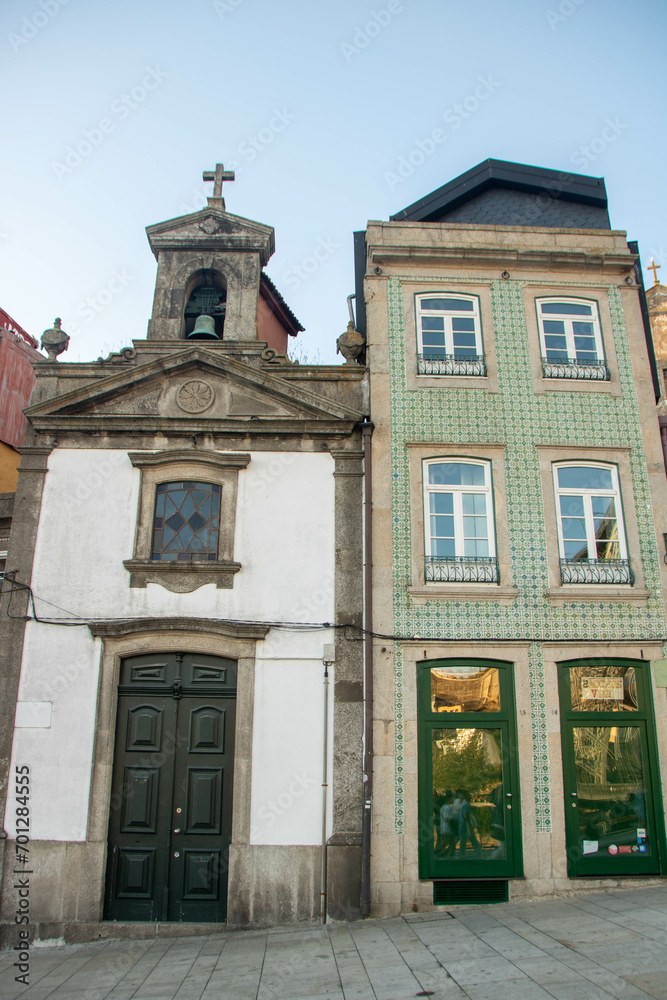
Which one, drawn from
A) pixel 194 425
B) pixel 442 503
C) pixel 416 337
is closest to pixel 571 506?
pixel 442 503

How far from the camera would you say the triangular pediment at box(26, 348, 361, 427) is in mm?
10781

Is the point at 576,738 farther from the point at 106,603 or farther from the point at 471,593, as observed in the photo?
the point at 106,603

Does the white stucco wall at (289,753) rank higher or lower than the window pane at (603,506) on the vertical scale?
lower

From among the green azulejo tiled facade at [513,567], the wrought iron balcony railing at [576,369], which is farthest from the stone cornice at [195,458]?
the wrought iron balcony railing at [576,369]

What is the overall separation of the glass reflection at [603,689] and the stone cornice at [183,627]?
176 inches

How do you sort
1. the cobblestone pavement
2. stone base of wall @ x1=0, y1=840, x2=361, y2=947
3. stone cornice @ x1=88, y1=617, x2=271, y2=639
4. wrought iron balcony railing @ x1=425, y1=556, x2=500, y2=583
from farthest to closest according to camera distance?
1. wrought iron balcony railing @ x1=425, y1=556, x2=500, y2=583
2. stone cornice @ x1=88, y1=617, x2=271, y2=639
3. stone base of wall @ x1=0, y1=840, x2=361, y2=947
4. the cobblestone pavement

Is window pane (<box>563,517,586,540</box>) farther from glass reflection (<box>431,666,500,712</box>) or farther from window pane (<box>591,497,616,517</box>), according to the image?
glass reflection (<box>431,666,500,712</box>)

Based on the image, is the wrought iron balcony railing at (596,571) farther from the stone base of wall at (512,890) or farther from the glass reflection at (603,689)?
the stone base of wall at (512,890)

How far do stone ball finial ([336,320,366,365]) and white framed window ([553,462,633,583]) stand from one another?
3.64 m

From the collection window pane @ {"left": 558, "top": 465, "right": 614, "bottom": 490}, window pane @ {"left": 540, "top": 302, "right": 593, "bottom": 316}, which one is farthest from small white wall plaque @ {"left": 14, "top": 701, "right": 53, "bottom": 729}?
window pane @ {"left": 540, "top": 302, "right": 593, "bottom": 316}

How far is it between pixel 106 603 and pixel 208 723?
2.22m

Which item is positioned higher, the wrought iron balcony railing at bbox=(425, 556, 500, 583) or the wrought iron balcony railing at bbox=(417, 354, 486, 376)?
the wrought iron balcony railing at bbox=(417, 354, 486, 376)

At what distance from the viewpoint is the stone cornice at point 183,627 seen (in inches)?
385

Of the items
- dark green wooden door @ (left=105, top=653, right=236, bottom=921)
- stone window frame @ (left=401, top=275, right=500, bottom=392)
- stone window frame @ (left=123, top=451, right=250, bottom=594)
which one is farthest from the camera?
stone window frame @ (left=401, top=275, right=500, bottom=392)
